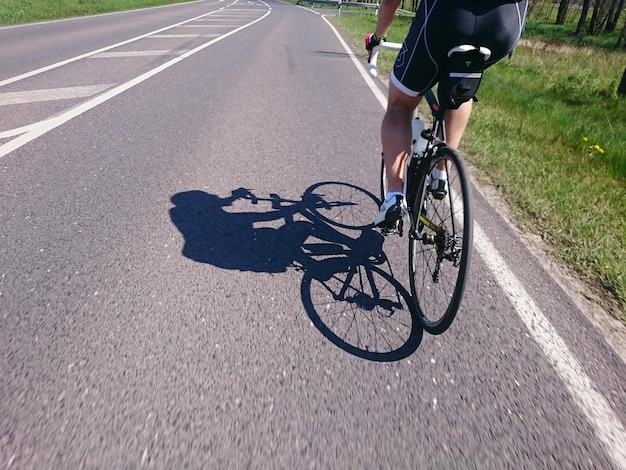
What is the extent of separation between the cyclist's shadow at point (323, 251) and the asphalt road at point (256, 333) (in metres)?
0.01

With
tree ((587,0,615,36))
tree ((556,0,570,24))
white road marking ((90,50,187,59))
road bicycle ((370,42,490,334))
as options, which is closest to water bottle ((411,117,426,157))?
road bicycle ((370,42,490,334))

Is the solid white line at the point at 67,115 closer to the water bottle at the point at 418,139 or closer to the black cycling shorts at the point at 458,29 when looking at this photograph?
the water bottle at the point at 418,139

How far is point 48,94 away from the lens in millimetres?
5840

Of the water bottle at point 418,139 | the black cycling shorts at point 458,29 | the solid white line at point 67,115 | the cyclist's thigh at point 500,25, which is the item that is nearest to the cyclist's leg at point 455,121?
the water bottle at point 418,139

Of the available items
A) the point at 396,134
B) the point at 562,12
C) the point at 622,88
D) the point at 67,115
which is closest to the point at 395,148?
the point at 396,134

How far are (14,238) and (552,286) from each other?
11.2 feet

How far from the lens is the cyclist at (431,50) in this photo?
1.84 meters

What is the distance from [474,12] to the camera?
5.98 feet

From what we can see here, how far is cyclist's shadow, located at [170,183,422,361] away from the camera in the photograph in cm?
216

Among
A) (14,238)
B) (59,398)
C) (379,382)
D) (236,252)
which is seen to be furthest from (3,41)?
(379,382)

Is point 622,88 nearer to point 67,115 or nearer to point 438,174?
point 438,174

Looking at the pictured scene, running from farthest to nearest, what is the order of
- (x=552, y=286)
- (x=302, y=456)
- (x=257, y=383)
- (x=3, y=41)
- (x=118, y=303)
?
(x=3, y=41)
(x=552, y=286)
(x=118, y=303)
(x=257, y=383)
(x=302, y=456)

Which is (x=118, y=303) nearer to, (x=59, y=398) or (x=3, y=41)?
(x=59, y=398)

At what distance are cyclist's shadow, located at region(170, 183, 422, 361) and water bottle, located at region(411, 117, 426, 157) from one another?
707mm
